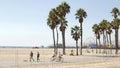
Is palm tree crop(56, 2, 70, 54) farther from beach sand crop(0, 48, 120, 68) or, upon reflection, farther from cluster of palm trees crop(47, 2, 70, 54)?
beach sand crop(0, 48, 120, 68)

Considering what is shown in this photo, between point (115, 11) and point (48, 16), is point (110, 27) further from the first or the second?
point (48, 16)

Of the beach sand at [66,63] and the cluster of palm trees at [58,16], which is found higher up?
the cluster of palm trees at [58,16]

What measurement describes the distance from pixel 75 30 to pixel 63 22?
4562 mm

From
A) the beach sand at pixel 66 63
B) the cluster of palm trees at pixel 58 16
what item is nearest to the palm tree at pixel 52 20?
the cluster of palm trees at pixel 58 16

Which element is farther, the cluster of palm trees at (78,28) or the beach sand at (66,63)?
the cluster of palm trees at (78,28)

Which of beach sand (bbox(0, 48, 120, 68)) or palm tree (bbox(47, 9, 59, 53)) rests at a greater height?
palm tree (bbox(47, 9, 59, 53))

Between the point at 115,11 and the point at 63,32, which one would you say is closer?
the point at 63,32

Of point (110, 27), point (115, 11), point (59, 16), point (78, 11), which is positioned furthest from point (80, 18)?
point (110, 27)

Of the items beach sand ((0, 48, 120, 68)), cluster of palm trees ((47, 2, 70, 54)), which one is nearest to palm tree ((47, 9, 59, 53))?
cluster of palm trees ((47, 2, 70, 54))

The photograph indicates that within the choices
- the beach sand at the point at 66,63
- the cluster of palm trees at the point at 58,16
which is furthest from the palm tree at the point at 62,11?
the beach sand at the point at 66,63

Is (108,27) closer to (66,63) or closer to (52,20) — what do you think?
(52,20)

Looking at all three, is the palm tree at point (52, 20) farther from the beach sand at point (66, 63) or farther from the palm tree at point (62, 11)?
the beach sand at point (66, 63)

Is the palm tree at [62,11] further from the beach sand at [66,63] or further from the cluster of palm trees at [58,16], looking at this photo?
the beach sand at [66,63]

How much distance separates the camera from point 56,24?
7981 centimetres
